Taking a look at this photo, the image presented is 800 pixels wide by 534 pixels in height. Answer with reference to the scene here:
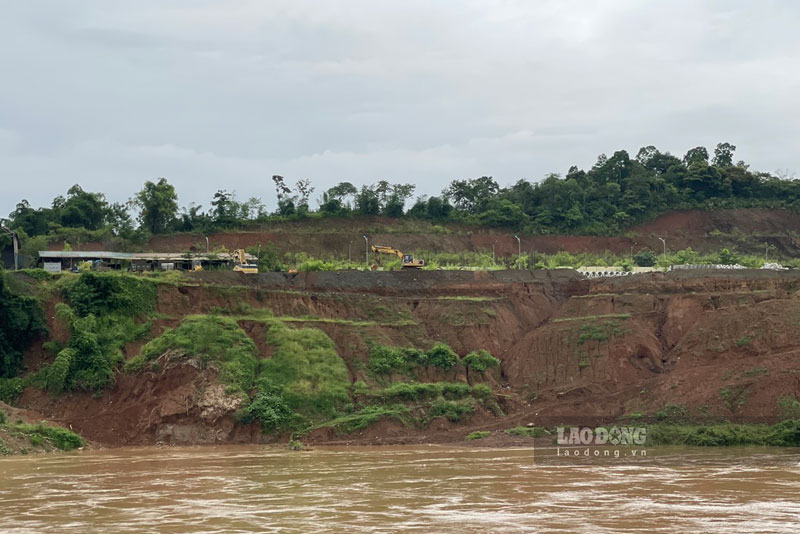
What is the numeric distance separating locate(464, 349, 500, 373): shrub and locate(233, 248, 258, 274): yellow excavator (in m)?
15.6

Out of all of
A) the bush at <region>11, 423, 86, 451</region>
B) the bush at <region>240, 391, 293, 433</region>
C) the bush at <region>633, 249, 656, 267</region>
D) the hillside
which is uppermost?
the hillside

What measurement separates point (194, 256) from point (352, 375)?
20.8m

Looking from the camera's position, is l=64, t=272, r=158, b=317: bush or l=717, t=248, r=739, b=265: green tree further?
l=717, t=248, r=739, b=265: green tree

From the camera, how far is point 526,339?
52.6m

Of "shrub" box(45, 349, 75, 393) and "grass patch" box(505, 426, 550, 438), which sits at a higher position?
"shrub" box(45, 349, 75, 393)

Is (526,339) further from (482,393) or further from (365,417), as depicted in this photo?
(365,417)

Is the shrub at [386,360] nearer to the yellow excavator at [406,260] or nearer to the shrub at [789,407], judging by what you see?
the yellow excavator at [406,260]

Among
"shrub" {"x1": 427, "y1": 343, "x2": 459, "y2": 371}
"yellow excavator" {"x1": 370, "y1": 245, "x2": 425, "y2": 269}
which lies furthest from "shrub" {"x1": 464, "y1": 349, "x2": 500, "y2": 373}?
"yellow excavator" {"x1": 370, "y1": 245, "x2": 425, "y2": 269}

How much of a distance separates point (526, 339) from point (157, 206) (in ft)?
119

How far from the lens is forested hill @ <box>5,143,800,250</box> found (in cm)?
7806

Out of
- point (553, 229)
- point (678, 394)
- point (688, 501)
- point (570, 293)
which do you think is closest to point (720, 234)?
point (553, 229)

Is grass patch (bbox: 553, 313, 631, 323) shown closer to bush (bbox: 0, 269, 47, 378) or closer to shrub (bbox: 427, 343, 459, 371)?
shrub (bbox: 427, 343, 459, 371)

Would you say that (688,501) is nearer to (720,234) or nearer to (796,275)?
(796,275)

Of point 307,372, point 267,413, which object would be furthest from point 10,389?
point 307,372
